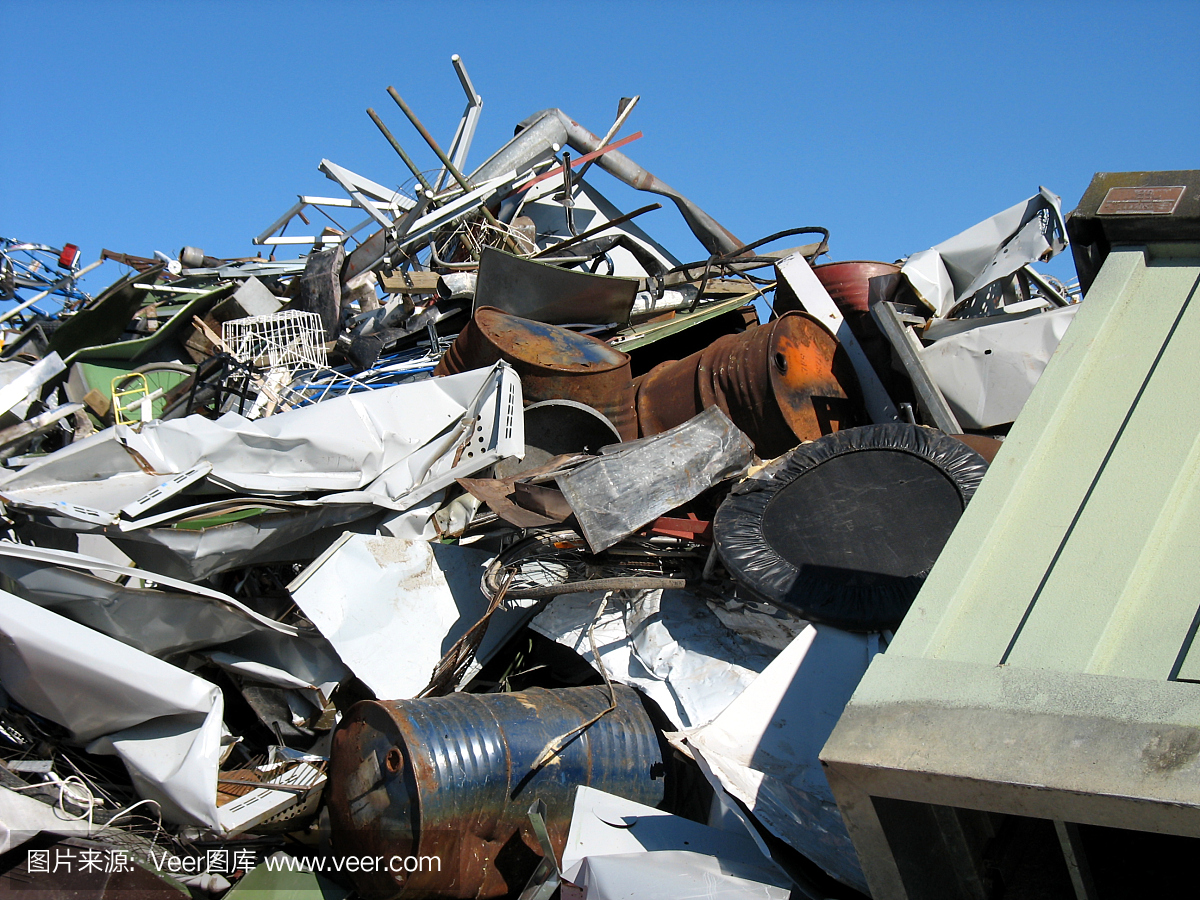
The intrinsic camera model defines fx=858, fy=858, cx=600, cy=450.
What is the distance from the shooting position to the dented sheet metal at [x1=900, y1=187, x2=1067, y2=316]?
199 inches

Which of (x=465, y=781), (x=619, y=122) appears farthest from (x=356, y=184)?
(x=465, y=781)

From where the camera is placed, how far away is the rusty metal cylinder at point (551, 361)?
4.84 meters

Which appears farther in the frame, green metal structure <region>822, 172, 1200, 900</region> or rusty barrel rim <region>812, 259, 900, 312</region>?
rusty barrel rim <region>812, 259, 900, 312</region>

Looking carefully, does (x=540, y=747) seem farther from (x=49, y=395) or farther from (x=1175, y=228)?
(x=49, y=395)

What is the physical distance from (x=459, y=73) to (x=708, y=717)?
7.02 m

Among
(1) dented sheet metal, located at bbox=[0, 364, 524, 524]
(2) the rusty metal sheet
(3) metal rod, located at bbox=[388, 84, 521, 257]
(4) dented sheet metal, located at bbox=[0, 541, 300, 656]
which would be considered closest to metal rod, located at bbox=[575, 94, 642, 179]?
(3) metal rod, located at bbox=[388, 84, 521, 257]

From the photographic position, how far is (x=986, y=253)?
17.6 ft

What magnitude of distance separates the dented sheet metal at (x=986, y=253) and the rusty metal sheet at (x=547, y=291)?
1863mm

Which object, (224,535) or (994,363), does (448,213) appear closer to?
(224,535)

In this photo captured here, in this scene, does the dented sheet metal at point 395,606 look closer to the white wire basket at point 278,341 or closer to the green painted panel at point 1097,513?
the green painted panel at point 1097,513

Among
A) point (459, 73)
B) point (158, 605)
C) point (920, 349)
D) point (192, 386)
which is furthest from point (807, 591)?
point (459, 73)

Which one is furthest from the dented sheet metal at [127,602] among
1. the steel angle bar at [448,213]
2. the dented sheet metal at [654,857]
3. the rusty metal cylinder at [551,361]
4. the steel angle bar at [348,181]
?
the steel angle bar at [348,181]

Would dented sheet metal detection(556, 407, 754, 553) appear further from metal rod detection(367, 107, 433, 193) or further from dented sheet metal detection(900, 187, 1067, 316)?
metal rod detection(367, 107, 433, 193)

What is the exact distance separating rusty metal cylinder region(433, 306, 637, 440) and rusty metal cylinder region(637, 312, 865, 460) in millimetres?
222
